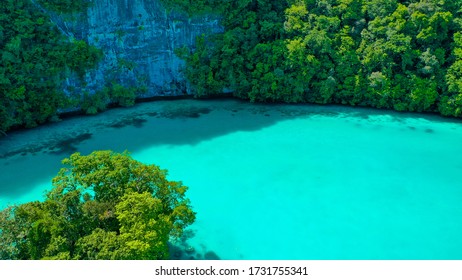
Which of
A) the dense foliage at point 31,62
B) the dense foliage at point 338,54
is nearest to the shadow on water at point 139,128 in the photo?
the dense foliage at point 338,54

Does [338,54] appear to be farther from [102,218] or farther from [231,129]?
[102,218]

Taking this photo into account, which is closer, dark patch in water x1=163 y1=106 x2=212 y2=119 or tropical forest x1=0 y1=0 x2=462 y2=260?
tropical forest x1=0 y1=0 x2=462 y2=260

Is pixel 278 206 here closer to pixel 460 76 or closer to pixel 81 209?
pixel 81 209

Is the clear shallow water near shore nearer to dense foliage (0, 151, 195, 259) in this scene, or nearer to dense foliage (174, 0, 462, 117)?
dense foliage (174, 0, 462, 117)

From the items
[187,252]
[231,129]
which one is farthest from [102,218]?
[231,129]

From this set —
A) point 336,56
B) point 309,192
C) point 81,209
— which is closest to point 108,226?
point 81,209

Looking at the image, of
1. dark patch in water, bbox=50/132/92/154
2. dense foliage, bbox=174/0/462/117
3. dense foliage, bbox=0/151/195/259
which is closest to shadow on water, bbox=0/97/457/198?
dark patch in water, bbox=50/132/92/154

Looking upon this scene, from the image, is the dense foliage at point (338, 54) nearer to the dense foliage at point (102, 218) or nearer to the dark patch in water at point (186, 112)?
the dark patch in water at point (186, 112)
